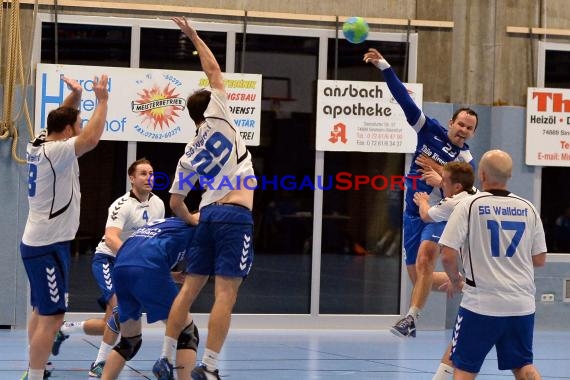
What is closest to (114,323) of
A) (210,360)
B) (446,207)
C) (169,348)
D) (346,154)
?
(169,348)

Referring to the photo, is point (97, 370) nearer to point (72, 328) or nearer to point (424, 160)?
point (72, 328)

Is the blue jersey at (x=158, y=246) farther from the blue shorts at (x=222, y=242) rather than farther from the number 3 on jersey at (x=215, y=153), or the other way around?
the number 3 on jersey at (x=215, y=153)

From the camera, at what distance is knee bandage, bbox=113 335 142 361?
24.7 ft

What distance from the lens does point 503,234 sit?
6613 millimetres

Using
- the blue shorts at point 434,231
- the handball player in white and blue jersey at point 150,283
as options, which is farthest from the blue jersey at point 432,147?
the handball player in white and blue jersey at point 150,283

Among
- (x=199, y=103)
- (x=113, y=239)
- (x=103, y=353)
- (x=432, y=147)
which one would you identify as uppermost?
(x=199, y=103)

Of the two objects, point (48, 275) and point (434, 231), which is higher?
point (434, 231)

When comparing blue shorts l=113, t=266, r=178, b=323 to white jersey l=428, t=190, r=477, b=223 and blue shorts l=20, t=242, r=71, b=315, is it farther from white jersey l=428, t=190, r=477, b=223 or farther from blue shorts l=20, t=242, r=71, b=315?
white jersey l=428, t=190, r=477, b=223

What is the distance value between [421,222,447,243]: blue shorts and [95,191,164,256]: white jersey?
248 cm

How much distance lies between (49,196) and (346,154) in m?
6.86

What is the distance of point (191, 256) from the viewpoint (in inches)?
296

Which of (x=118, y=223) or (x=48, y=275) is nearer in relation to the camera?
(x=48, y=275)

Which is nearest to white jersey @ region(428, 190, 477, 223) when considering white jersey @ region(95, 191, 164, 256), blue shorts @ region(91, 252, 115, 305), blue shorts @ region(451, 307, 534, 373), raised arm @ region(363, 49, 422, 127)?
blue shorts @ region(451, 307, 534, 373)

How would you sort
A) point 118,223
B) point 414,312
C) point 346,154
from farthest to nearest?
point 346,154 < point 118,223 < point 414,312
